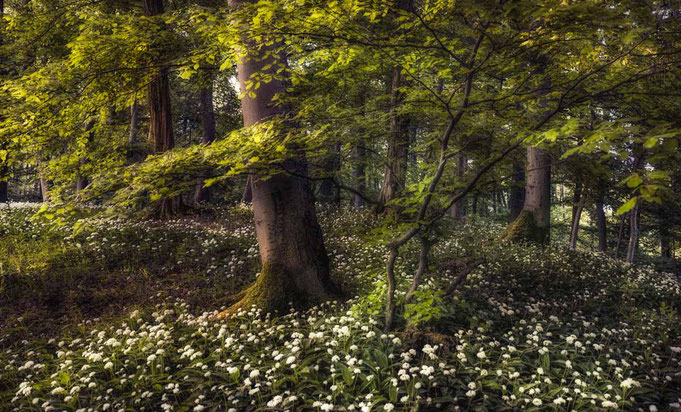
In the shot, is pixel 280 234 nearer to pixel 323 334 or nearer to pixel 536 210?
pixel 323 334

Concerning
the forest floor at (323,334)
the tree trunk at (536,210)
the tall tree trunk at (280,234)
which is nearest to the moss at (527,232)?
the tree trunk at (536,210)

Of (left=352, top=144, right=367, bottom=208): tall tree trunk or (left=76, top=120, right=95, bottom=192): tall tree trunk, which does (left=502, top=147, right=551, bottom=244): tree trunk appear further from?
(left=76, top=120, right=95, bottom=192): tall tree trunk

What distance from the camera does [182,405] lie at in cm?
354

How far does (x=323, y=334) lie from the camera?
14.6 feet

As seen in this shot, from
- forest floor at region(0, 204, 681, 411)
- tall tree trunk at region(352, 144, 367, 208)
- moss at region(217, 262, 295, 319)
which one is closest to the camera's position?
forest floor at region(0, 204, 681, 411)

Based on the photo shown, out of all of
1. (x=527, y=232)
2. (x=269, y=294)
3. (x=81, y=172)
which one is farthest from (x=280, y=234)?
(x=527, y=232)

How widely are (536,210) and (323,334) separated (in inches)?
349

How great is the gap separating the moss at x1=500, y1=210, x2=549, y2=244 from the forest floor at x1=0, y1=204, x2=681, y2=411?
1.60 m

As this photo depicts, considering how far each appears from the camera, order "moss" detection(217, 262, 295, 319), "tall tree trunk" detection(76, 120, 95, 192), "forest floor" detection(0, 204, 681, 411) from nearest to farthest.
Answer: "forest floor" detection(0, 204, 681, 411) < "moss" detection(217, 262, 295, 319) < "tall tree trunk" detection(76, 120, 95, 192)

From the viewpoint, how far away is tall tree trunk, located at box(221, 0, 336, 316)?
534 centimetres

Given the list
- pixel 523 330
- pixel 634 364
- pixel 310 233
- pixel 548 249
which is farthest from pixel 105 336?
pixel 548 249

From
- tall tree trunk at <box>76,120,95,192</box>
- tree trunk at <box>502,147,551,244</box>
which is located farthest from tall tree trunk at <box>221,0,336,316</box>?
tree trunk at <box>502,147,551,244</box>

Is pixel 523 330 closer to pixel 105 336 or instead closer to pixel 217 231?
pixel 105 336

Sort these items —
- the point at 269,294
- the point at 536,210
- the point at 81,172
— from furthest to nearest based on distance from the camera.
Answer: the point at 536,210, the point at 81,172, the point at 269,294
